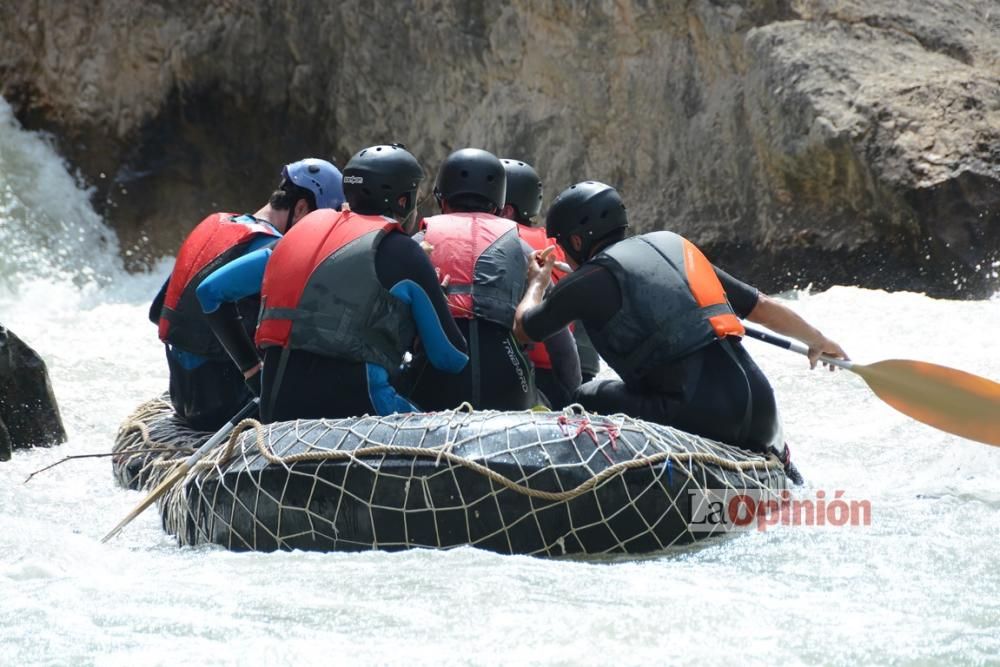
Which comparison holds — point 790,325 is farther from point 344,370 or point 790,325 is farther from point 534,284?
point 344,370

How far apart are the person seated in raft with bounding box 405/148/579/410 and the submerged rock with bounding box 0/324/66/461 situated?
105 inches

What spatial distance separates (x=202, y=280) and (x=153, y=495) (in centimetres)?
138

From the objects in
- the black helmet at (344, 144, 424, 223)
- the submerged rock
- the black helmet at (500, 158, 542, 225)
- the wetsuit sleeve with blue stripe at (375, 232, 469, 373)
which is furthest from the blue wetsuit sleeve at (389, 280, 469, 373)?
the submerged rock

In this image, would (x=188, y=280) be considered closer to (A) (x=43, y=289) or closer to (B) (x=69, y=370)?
(B) (x=69, y=370)

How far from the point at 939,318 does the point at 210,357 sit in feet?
18.1

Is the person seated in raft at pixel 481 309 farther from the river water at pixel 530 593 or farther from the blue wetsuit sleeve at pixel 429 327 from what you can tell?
the river water at pixel 530 593

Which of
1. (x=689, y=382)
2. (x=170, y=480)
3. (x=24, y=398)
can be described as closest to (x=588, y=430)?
(x=689, y=382)

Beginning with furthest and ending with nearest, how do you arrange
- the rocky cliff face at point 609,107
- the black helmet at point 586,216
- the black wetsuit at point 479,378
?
the rocky cliff face at point 609,107, the black wetsuit at point 479,378, the black helmet at point 586,216

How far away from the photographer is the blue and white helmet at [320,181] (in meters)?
6.64

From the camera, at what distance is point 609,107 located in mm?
13852

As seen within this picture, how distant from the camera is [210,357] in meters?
6.67

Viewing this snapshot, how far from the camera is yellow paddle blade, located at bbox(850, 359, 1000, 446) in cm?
573

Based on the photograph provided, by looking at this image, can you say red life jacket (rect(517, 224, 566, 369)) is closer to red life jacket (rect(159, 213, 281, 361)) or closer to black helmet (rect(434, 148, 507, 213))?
black helmet (rect(434, 148, 507, 213))

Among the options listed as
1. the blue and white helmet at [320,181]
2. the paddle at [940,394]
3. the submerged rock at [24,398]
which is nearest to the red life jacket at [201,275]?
the blue and white helmet at [320,181]
